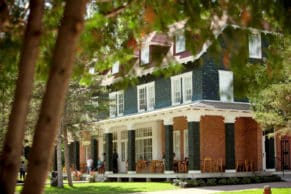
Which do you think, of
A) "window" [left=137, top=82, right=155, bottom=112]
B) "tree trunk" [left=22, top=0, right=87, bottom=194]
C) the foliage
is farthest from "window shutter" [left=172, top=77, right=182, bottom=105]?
"tree trunk" [left=22, top=0, right=87, bottom=194]

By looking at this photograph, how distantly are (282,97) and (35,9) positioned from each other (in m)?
16.4

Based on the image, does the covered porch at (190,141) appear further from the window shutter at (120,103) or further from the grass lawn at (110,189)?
the grass lawn at (110,189)

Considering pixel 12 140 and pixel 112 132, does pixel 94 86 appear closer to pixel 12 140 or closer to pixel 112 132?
pixel 112 132

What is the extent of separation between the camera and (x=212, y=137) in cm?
3238

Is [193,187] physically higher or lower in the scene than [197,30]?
lower

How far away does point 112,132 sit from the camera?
39125mm

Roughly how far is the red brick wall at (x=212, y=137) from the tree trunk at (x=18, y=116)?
27.8 meters

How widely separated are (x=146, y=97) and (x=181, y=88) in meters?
3.95

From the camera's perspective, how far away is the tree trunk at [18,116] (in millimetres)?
4051

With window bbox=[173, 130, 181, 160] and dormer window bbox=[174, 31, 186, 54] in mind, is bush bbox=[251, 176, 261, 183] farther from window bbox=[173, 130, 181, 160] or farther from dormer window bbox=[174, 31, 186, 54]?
dormer window bbox=[174, 31, 186, 54]

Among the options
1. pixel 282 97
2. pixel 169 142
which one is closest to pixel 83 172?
pixel 169 142

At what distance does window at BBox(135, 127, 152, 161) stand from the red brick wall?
17.0ft

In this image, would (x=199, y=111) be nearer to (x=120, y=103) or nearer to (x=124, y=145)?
(x=120, y=103)

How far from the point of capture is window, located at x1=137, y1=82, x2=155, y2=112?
3438cm
